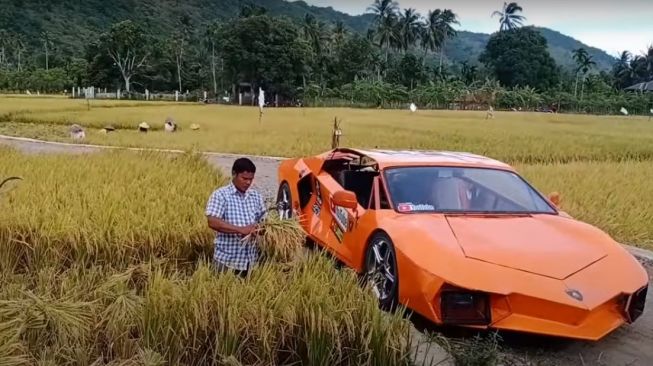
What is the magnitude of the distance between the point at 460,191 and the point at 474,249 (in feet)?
4.69

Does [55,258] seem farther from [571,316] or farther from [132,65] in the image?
[132,65]

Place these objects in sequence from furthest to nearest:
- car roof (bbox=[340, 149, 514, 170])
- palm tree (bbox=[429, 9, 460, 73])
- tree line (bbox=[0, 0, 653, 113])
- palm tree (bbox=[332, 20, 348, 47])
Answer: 1. palm tree (bbox=[429, 9, 460, 73])
2. palm tree (bbox=[332, 20, 348, 47])
3. tree line (bbox=[0, 0, 653, 113])
4. car roof (bbox=[340, 149, 514, 170])

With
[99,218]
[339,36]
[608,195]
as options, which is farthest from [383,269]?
[339,36]

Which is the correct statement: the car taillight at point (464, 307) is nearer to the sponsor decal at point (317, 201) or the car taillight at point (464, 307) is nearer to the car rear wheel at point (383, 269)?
the car rear wheel at point (383, 269)

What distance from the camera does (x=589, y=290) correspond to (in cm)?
464

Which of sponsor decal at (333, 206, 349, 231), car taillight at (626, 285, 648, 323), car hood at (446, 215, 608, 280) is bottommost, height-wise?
car taillight at (626, 285, 648, 323)

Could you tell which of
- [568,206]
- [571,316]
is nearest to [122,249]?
[571,316]

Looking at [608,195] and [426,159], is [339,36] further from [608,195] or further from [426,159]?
[426,159]

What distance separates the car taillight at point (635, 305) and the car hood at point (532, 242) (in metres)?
0.36

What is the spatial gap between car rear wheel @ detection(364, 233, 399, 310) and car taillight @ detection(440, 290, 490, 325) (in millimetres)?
515

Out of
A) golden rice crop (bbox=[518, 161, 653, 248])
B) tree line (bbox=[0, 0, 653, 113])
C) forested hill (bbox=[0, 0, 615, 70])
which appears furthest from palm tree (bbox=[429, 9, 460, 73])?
golden rice crop (bbox=[518, 161, 653, 248])

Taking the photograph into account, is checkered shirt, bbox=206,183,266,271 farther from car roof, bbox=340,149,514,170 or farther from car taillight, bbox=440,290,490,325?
car roof, bbox=340,149,514,170

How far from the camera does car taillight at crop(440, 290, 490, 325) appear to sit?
15.0 ft

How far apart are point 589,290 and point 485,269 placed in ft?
2.32
